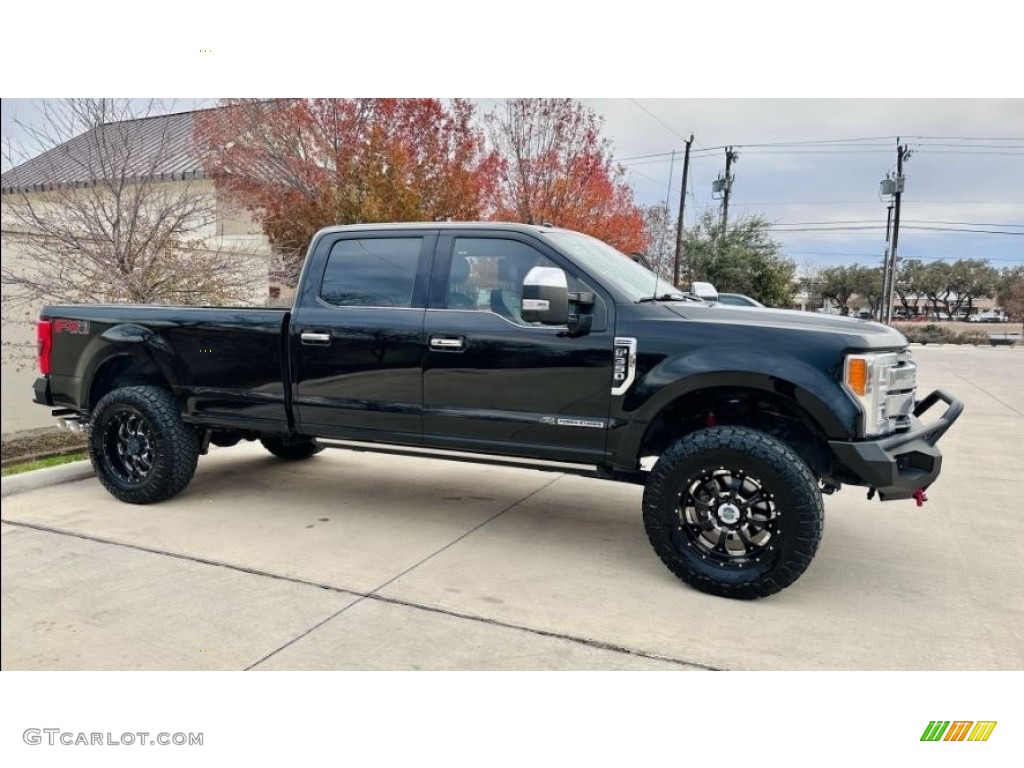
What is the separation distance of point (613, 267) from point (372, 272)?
57.1 inches

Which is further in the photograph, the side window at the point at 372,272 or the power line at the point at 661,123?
the side window at the point at 372,272

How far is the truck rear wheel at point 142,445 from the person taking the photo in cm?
485

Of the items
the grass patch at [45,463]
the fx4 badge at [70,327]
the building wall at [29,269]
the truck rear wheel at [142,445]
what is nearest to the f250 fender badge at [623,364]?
the truck rear wheel at [142,445]

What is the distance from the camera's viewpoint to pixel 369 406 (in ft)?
14.4

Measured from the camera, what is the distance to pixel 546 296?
360 cm

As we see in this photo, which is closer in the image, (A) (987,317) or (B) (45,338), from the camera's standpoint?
(A) (987,317)

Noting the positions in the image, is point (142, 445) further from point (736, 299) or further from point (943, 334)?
point (943, 334)

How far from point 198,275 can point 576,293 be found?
376 cm

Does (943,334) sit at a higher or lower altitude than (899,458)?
higher

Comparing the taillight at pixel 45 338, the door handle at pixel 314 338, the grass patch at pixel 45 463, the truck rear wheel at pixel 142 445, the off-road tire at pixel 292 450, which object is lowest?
the grass patch at pixel 45 463

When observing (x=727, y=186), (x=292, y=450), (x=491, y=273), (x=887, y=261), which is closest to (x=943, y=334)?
(x=887, y=261)

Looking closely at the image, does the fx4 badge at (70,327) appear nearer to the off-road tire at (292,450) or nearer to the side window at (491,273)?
the off-road tire at (292,450)
